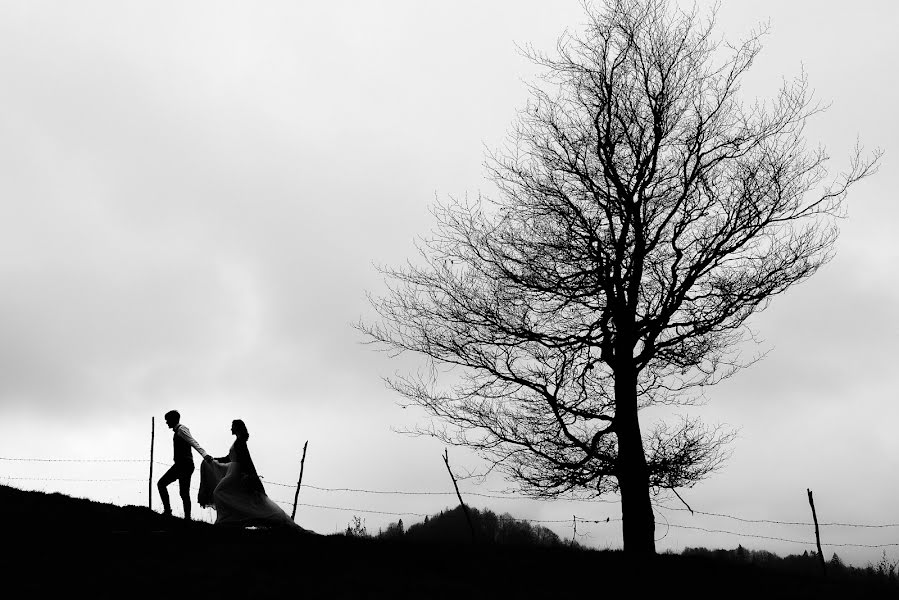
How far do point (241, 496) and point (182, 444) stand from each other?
1.45 metres

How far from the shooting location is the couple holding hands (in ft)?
52.4

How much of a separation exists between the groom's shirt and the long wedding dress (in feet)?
1.56

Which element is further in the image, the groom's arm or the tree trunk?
the tree trunk

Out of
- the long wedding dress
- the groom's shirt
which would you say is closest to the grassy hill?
the long wedding dress

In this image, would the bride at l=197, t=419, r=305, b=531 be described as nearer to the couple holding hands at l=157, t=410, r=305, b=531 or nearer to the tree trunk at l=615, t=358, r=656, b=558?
the couple holding hands at l=157, t=410, r=305, b=531

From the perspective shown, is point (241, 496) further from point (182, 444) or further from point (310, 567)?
point (310, 567)

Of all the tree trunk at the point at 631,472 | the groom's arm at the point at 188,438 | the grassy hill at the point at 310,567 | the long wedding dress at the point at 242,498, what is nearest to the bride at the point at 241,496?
the long wedding dress at the point at 242,498

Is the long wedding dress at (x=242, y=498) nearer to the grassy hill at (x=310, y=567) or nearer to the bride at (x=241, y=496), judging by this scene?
the bride at (x=241, y=496)

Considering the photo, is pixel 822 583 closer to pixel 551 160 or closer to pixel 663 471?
pixel 663 471

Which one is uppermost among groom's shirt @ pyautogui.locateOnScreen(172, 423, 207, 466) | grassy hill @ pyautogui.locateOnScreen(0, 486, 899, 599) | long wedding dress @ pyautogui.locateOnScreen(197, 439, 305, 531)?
groom's shirt @ pyautogui.locateOnScreen(172, 423, 207, 466)

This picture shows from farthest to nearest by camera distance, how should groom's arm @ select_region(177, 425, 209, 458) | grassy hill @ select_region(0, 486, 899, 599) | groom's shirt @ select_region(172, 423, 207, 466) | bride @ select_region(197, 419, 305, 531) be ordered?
1. groom's shirt @ select_region(172, 423, 207, 466)
2. groom's arm @ select_region(177, 425, 209, 458)
3. bride @ select_region(197, 419, 305, 531)
4. grassy hill @ select_region(0, 486, 899, 599)

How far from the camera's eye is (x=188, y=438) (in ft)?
53.1

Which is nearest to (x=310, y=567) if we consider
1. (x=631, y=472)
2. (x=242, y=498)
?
(x=242, y=498)

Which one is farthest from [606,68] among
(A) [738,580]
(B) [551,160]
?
(A) [738,580]
